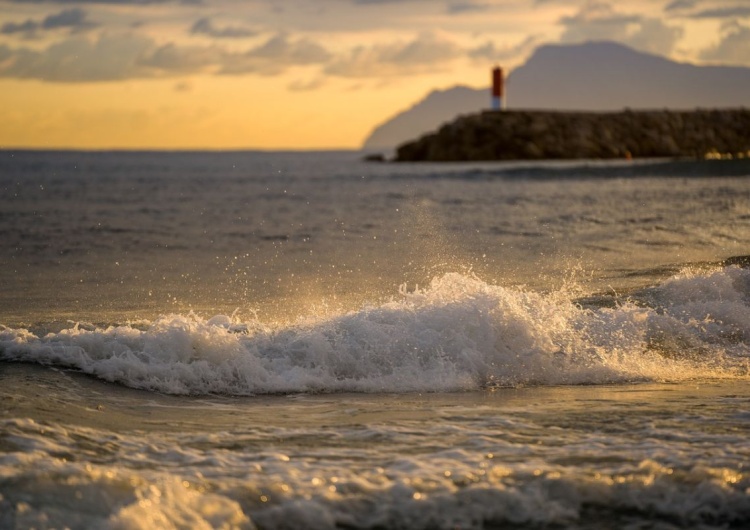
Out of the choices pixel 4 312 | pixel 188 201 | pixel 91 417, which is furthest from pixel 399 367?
pixel 188 201

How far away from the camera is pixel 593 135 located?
72812 mm

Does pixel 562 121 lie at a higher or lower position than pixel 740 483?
higher

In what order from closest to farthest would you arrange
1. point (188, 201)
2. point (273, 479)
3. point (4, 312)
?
point (273, 479)
point (4, 312)
point (188, 201)

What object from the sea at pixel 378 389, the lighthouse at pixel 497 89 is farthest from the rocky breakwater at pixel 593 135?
the sea at pixel 378 389

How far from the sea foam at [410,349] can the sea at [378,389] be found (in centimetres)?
2

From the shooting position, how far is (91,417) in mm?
7273

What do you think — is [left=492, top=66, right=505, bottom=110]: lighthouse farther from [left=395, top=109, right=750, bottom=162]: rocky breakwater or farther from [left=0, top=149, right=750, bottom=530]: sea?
[left=0, top=149, right=750, bottom=530]: sea

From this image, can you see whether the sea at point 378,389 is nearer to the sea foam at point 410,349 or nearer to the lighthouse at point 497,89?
the sea foam at point 410,349

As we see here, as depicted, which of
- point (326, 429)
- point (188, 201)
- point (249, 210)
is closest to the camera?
point (326, 429)

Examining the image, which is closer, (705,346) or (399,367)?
(399,367)

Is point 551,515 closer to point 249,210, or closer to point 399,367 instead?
point 399,367

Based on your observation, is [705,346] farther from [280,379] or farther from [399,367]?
[280,379]

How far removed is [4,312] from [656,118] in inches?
2757

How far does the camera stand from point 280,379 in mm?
8633
